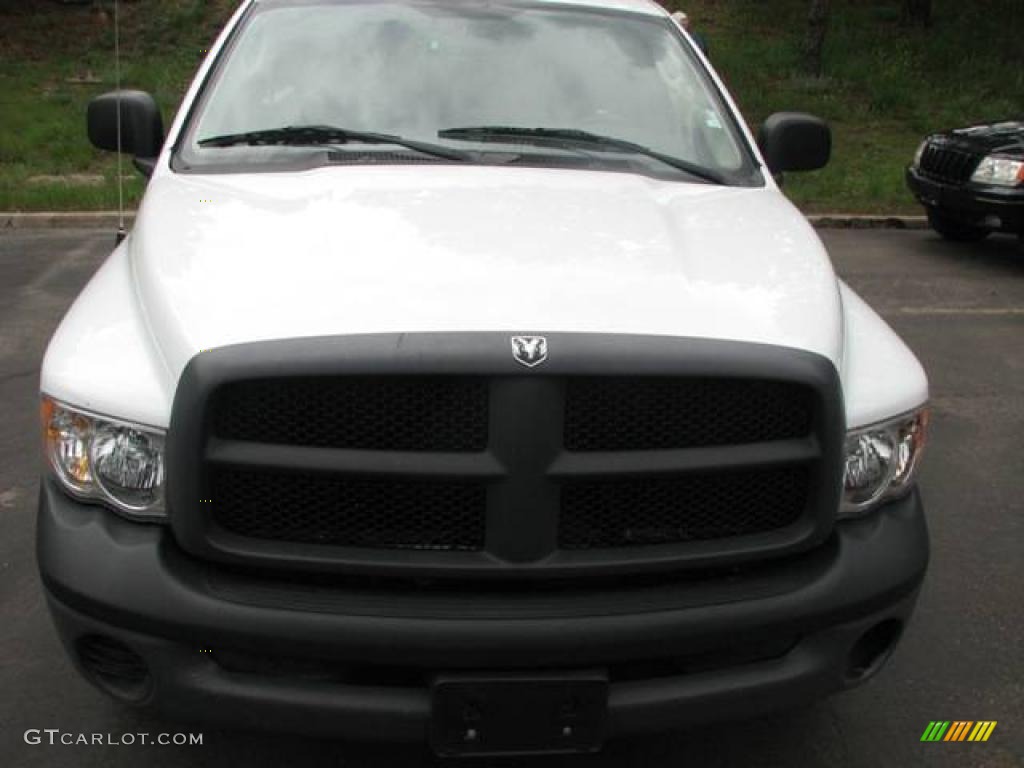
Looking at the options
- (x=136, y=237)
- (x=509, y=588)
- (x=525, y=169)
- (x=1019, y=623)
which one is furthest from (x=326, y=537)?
(x=1019, y=623)

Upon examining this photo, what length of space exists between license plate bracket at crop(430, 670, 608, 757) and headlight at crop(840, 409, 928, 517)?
73 cm

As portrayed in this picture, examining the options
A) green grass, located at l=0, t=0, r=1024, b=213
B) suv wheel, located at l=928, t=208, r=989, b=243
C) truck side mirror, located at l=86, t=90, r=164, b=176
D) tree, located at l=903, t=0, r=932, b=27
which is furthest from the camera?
tree, located at l=903, t=0, r=932, b=27

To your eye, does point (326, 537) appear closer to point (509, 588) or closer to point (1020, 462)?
point (509, 588)

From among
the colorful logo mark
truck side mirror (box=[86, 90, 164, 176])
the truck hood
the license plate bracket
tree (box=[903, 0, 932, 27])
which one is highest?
the truck hood

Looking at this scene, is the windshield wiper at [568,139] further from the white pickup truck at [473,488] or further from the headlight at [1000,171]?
the headlight at [1000,171]

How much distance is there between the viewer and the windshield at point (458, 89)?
3488mm

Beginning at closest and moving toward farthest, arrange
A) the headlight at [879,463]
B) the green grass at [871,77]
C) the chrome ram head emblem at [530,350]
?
the chrome ram head emblem at [530,350] → the headlight at [879,463] → the green grass at [871,77]

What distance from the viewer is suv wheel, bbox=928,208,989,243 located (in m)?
10.1

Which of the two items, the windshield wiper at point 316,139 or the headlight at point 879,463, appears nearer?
the headlight at point 879,463

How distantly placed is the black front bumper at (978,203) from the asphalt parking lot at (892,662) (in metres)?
2.64

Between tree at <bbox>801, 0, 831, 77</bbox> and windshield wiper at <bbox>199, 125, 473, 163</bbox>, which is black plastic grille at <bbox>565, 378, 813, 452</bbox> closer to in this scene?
windshield wiper at <bbox>199, 125, 473, 163</bbox>

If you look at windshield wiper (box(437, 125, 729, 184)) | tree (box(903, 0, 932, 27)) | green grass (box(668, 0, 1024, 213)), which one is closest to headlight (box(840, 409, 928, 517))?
windshield wiper (box(437, 125, 729, 184))

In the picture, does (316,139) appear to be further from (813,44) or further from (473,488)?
(813,44)

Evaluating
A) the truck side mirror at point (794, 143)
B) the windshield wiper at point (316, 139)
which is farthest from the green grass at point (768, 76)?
the windshield wiper at point (316, 139)
